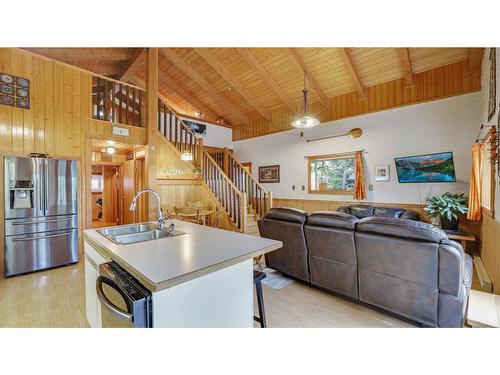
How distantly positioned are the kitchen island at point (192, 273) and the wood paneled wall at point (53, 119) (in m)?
2.97

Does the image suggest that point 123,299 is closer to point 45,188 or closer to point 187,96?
point 45,188

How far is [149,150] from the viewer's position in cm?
497

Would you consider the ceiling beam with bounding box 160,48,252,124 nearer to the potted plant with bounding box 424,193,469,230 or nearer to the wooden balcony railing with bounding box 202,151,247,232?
Answer: the wooden balcony railing with bounding box 202,151,247,232

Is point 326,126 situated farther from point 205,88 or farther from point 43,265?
point 43,265

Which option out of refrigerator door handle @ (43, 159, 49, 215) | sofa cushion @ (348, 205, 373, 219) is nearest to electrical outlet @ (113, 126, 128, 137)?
refrigerator door handle @ (43, 159, 49, 215)

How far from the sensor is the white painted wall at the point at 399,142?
167 inches

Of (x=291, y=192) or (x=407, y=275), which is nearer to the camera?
(x=407, y=275)

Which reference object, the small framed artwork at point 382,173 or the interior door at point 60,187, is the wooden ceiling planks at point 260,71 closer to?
the small framed artwork at point 382,173

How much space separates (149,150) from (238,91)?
3069mm

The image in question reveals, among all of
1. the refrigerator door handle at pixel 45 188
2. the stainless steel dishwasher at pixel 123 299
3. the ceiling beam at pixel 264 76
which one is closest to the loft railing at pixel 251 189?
the ceiling beam at pixel 264 76

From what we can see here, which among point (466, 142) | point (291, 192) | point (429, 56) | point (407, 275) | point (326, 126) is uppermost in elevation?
point (429, 56)

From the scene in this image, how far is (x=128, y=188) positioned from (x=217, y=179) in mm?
2764

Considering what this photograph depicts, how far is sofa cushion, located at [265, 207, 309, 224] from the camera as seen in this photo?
2.65m
